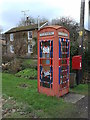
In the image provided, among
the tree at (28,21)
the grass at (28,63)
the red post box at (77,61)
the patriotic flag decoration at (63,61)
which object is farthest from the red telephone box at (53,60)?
the tree at (28,21)

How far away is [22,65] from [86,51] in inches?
203

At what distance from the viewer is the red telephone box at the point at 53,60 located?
18.3ft

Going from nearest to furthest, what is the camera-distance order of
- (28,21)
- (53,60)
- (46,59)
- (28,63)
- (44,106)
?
(44,106) → (53,60) → (46,59) → (28,63) → (28,21)

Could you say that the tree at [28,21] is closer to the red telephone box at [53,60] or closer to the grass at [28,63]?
the grass at [28,63]

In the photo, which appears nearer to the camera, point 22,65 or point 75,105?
point 75,105

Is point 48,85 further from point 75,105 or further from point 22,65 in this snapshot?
point 22,65

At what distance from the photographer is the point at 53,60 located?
5633mm

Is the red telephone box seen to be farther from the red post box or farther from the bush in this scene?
the bush

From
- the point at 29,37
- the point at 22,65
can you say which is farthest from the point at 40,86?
the point at 29,37

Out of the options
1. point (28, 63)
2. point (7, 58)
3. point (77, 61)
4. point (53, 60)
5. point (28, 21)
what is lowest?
point (28, 63)

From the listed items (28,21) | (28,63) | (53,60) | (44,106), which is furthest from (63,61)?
(28,21)

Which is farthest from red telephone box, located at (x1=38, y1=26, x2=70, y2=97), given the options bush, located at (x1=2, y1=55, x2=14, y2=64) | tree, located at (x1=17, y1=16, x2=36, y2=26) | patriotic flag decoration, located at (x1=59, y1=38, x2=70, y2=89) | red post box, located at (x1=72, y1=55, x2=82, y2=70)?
tree, located at (x1=17, y1=16, x2=36, y2=26)

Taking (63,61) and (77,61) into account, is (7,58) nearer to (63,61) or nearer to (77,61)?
(77,61)

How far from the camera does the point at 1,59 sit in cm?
1387
